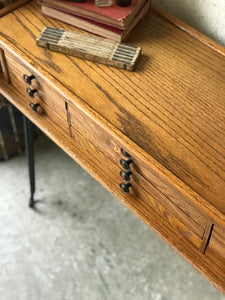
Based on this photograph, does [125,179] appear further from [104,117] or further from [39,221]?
[39,221]

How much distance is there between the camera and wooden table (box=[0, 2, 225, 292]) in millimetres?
949

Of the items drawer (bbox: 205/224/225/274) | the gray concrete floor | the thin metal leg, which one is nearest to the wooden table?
drawer (bbox: 205/224/225/274)

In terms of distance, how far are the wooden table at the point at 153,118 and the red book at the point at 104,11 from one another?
0.06m

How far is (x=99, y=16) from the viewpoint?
111cm

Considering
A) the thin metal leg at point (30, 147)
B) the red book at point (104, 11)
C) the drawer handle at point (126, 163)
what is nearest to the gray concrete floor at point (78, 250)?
the thin metal leg at point (30, 147)

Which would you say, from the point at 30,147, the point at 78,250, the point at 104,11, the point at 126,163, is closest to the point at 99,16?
the point at 104,11

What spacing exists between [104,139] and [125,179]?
0.35 feet

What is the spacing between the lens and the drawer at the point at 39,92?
113 cm

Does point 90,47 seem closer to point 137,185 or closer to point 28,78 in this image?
point 28,78

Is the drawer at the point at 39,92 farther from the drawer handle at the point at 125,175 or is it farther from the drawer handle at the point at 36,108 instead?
the drawer handle at the point at 125,175

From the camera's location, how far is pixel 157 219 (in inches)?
42.3

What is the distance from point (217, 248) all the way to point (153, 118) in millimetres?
314

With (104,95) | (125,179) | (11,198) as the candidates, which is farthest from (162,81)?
(11,198)

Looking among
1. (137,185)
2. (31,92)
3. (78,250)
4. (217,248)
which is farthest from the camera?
(78,250)
